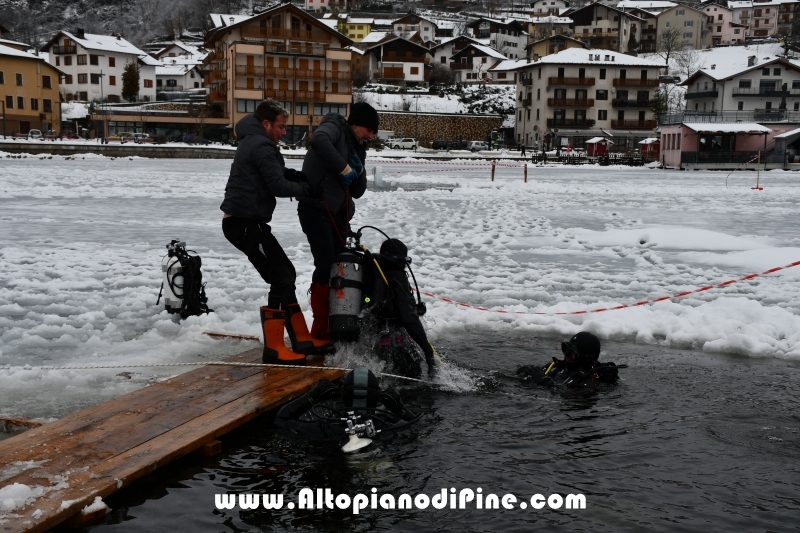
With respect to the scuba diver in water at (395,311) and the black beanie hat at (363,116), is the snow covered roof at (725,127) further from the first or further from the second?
the scuba diver in water at (395,311)

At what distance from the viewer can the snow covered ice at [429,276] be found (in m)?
7.06

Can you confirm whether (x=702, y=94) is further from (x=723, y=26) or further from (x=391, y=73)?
(x=723, y=26)

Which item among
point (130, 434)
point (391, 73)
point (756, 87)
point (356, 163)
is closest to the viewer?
point (130, 434)

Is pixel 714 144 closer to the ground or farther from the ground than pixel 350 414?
farther from the ground

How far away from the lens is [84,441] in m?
4.34

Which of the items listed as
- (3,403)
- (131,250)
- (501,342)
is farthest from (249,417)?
(131,250)

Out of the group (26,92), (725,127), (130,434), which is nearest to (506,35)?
(725,127)

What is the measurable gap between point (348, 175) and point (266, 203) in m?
0.66

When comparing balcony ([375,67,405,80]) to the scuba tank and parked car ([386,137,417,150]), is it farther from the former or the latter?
the scuba tank

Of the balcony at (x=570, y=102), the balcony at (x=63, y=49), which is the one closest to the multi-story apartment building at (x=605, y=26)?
the balcony at (x=570, y=102)

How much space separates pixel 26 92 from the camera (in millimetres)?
73188

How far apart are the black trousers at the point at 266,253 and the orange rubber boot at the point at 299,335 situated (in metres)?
0.09

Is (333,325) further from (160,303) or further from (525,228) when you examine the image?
(525,228)

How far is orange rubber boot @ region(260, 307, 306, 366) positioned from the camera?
6168 millimetres
